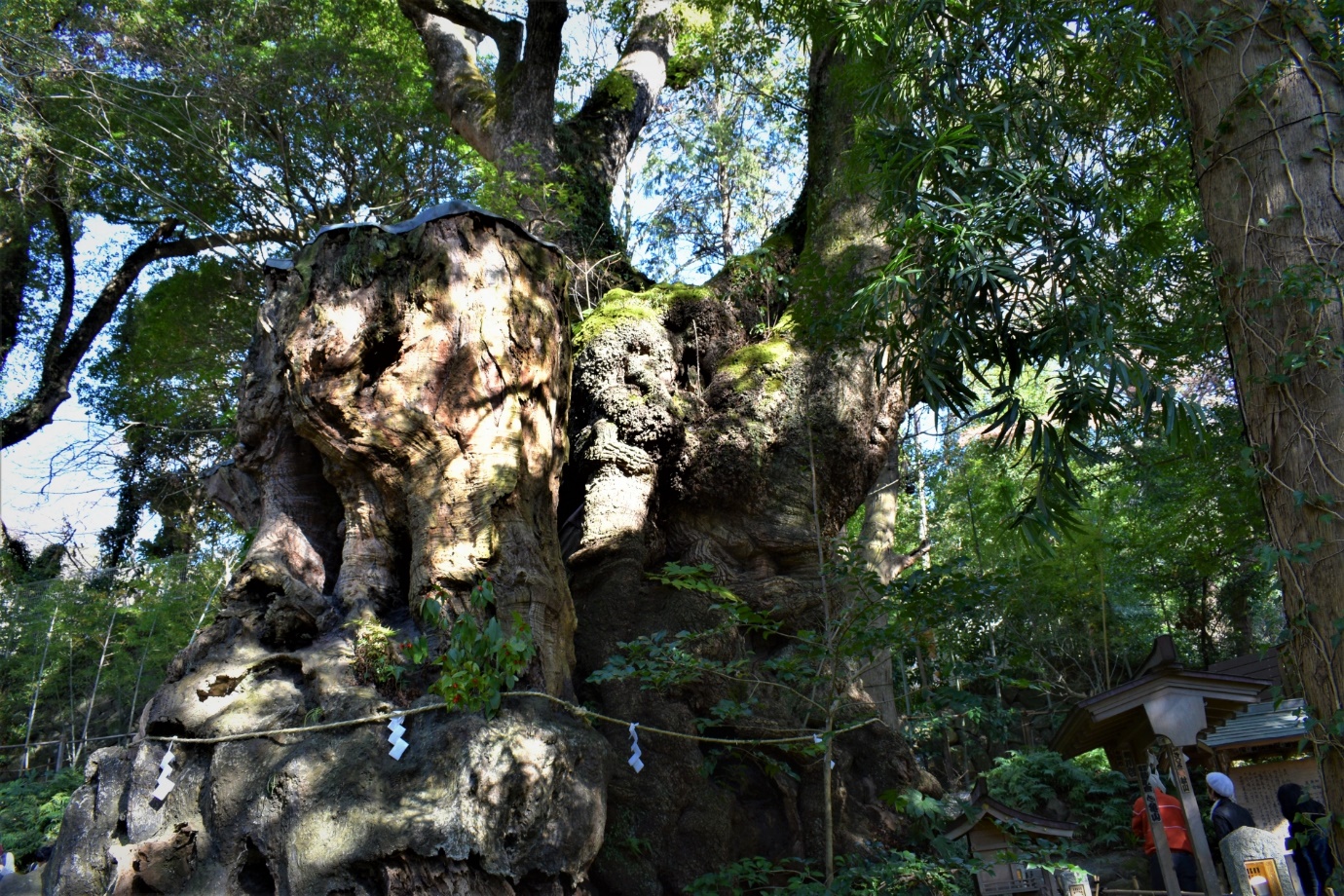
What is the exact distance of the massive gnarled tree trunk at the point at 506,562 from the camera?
3902 mm

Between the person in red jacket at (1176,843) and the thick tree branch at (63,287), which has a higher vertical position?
the thick tree branch at (63,287)

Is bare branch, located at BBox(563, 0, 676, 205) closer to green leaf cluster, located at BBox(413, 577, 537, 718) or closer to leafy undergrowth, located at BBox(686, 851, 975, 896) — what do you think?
green leaf cluster, located at BBox(413, 577, 537, 718)

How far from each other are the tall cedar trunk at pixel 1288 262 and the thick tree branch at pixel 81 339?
11701mm

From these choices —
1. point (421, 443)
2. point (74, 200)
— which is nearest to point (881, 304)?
point (421, 443)

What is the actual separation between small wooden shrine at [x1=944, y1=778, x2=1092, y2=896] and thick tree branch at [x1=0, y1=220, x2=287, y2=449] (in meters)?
11.1

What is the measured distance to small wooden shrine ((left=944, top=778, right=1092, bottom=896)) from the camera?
519cm

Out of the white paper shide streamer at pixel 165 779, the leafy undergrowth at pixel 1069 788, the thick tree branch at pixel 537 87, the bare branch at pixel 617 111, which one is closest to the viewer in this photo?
the white paper shide streamer at pixel 165 779

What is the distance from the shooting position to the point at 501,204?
6816 mm

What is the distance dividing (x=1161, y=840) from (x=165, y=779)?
5.34 metres

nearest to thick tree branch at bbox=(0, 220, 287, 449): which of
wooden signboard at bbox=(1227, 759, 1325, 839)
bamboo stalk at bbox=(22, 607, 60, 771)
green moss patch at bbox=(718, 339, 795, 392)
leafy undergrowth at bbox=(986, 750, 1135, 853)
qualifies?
bamboo stalk at bbox=(22, 607, 60, 771)

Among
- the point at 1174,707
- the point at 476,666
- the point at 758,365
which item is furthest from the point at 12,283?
the point at 1174,707

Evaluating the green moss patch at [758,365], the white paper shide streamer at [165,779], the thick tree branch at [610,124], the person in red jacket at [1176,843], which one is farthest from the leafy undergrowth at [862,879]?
the thick tree branch at [610,124]

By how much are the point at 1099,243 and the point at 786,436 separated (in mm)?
2499

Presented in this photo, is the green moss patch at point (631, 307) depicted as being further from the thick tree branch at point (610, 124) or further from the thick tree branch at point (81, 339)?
the thick tree branch at point (81, 339)
